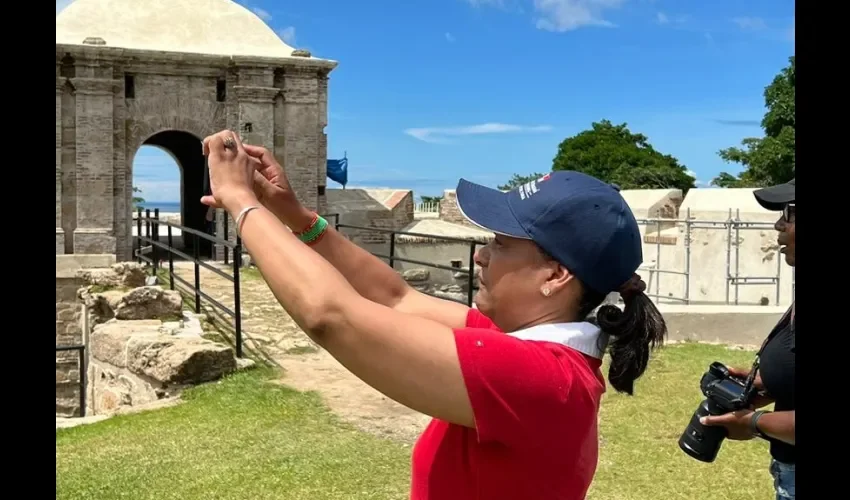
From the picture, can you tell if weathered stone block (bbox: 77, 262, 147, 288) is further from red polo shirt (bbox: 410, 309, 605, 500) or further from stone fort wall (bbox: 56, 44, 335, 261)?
red polo shirt (bbox: 410, 309, 605, 500)

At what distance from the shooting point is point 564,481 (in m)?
1.44

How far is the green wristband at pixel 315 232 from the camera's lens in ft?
6.92

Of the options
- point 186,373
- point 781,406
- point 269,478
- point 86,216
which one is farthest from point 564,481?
point 86,216

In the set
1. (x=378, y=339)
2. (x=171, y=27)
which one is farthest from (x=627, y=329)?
(x=171, y=27)

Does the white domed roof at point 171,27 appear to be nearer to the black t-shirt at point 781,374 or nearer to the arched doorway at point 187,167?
the arched doorway at point 187,167

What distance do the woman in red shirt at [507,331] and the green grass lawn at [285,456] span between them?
2.96m

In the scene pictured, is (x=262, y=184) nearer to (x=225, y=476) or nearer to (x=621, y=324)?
(x=621, y=324)

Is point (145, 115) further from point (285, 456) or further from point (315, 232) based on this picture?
point (315, 232)

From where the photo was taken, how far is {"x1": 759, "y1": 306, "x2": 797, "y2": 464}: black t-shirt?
246 cm

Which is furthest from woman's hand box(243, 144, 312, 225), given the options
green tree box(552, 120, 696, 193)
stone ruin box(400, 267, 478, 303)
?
green tree box(552, 120, 696, 193)

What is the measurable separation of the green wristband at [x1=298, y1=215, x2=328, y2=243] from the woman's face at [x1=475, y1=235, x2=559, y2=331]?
0.62m

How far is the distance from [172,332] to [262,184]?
20.0ft

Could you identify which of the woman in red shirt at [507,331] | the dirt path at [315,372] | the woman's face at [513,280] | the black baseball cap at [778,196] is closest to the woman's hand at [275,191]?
the woman in red shirt at [507,331]

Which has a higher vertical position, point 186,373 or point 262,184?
point 262,184
